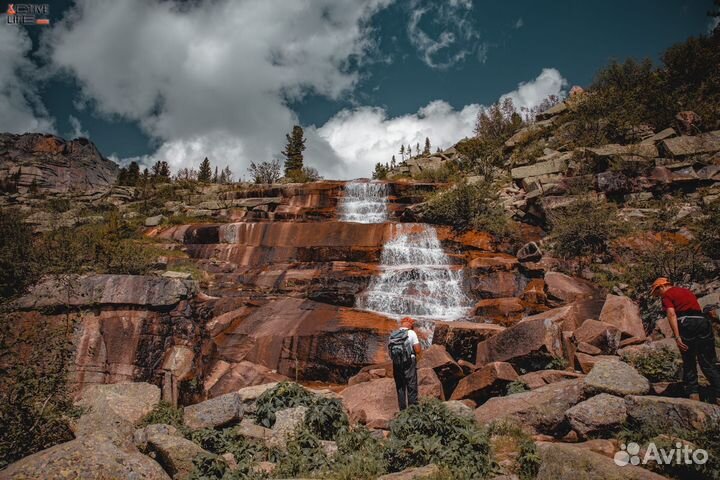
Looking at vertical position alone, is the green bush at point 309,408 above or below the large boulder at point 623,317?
below

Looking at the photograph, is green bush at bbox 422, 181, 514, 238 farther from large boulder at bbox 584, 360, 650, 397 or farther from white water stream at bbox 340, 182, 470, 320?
large boulder at bbox 584, 360, 650, 397

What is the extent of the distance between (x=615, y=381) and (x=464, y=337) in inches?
187

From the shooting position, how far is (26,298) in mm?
8828

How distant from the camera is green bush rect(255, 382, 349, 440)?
18.3 feet

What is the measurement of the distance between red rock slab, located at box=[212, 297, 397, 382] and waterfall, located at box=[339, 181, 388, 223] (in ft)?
41.4

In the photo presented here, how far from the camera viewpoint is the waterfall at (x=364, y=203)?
2425cm

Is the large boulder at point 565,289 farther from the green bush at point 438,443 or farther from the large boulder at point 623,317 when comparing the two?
the green bush at point 438,443

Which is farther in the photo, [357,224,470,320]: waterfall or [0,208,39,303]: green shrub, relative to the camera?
[357,224,470,320]: waterfall

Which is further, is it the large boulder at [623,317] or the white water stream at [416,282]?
the white water stream at [416,282]

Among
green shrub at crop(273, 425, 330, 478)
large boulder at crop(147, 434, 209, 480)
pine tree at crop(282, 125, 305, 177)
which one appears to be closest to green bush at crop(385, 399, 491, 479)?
green shrub at crop(273, 425, 330, 478)

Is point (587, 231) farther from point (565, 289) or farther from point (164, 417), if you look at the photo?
point (164, 417)

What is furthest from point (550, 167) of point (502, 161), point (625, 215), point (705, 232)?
point (705, 232)

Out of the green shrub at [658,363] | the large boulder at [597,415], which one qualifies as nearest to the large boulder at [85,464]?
the large boulder at [597,415]

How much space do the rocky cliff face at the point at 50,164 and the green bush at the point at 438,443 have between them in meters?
57.5
